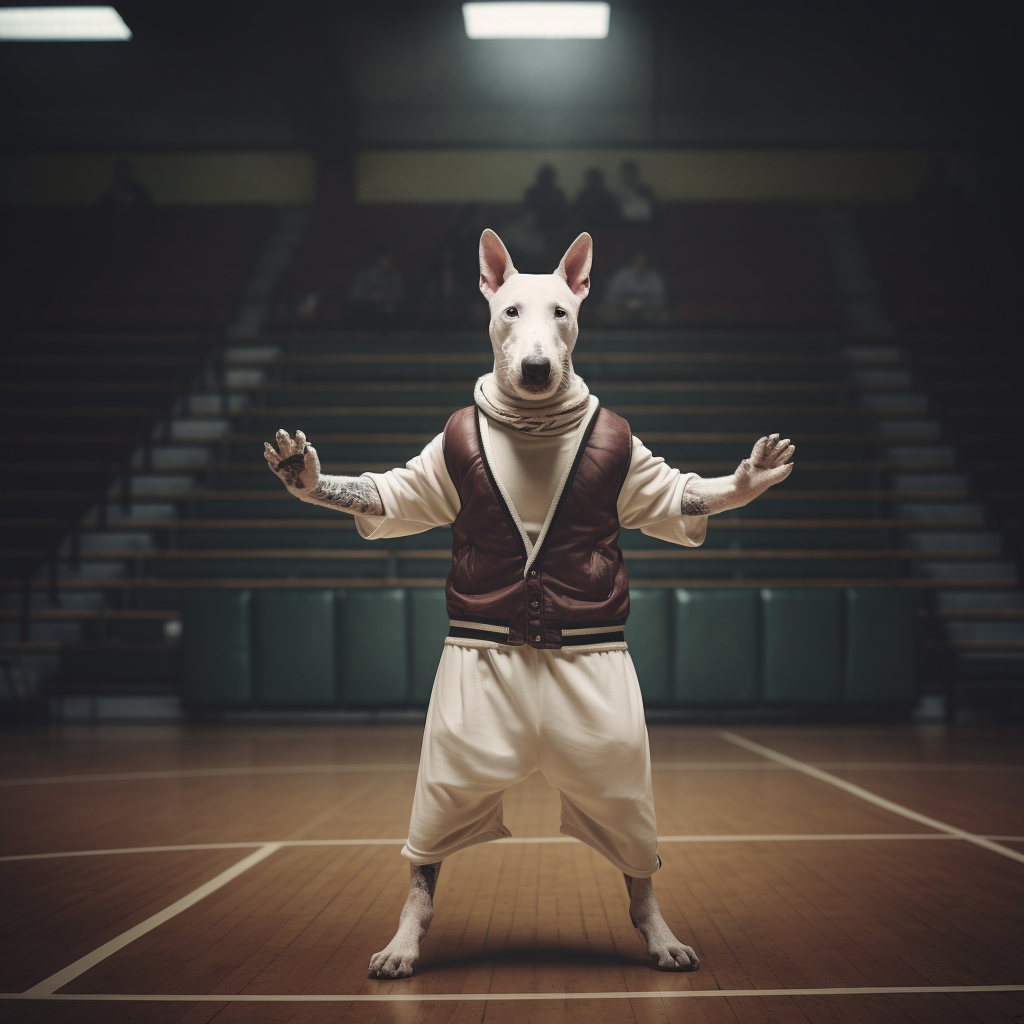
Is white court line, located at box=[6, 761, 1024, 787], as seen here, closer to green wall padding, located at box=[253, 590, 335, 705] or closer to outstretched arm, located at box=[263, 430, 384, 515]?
green wall padding, located at box=[253, 590, 335, 705]

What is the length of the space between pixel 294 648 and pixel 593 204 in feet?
22.5

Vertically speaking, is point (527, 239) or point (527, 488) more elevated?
point (527, 239)

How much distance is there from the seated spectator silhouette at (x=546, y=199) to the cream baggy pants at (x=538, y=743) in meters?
9.95

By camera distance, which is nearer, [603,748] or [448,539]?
[603,748]

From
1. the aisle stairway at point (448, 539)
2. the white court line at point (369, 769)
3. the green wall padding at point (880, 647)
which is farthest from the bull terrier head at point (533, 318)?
the green wall padding at point (880, 647)

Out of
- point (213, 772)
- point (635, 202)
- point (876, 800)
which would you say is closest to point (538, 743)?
point (876, 800)

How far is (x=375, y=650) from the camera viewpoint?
7156 millimetres

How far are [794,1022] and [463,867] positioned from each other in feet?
4.79

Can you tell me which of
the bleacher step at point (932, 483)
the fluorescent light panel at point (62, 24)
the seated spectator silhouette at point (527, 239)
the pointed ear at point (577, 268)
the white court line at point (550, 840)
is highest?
the fluorescent light panel at point (62, 24)

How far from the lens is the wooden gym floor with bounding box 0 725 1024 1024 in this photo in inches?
76.8

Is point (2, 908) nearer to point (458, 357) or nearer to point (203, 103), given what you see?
point (458, 357)

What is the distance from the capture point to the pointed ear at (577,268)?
230 centimetres

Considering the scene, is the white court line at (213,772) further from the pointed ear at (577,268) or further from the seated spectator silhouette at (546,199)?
the seated spectator silhouette at (546,199)

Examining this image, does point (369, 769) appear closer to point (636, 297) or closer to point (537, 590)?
point (537, 590)
